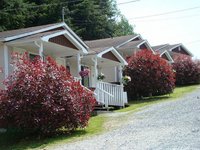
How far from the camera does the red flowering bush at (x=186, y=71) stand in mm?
40375

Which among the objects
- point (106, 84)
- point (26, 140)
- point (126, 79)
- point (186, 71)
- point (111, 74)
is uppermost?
point (186, 71)

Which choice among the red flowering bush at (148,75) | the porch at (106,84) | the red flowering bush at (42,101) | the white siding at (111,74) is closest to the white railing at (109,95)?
the porch at (106,84)

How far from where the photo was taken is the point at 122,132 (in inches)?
581

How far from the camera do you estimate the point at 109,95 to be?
80.1 feet

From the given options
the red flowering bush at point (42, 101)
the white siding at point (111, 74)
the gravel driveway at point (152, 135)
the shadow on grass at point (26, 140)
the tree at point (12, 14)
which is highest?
the tree at point (12, 14)

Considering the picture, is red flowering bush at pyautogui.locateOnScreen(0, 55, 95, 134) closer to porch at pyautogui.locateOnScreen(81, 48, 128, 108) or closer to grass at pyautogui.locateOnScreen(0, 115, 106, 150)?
grass at pyautogui.locateOnScreen(0, 115, 106, 150)

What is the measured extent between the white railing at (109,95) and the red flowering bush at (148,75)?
136 inches

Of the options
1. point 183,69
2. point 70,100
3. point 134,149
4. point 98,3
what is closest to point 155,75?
point 183,69

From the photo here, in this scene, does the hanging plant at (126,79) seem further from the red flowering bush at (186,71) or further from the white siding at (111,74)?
the red flowering bush at (186,71)

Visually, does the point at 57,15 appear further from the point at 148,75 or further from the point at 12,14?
the point at 148,75

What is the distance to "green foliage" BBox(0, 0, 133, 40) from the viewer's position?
43.2m

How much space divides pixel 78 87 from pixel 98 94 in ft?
24.7

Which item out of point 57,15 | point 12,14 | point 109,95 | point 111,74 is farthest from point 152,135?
point 57,15

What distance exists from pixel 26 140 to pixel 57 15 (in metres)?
36.2
